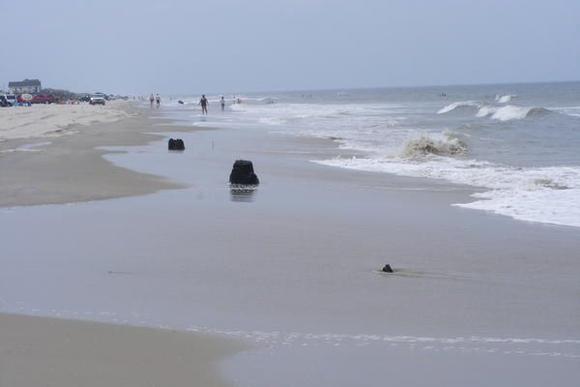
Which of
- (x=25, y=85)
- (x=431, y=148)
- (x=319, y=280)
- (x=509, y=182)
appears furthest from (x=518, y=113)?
(x=25, y=85)

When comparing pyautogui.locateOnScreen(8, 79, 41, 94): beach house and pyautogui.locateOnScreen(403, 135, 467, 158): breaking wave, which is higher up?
pyautogui.locateOnScreen(403, 135, 467, 158): breaking wave

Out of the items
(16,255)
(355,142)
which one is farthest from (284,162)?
(16,255)

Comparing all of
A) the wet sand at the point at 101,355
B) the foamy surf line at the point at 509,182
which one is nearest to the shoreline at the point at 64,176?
the foamy surf line at the point at 509,182

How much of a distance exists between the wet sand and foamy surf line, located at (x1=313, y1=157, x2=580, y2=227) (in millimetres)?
6338

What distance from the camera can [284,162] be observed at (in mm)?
18719

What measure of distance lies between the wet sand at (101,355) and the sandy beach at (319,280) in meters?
0.19

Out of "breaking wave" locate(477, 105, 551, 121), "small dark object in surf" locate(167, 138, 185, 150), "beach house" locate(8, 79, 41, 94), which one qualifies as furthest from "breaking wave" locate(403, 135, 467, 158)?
"beach house" locate(8, 79, 41, 94)

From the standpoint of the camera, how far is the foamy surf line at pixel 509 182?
35.3ft

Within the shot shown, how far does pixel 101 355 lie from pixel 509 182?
431 inches

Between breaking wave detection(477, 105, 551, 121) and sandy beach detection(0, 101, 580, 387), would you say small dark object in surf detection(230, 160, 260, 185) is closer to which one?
sandy beach detection(0, 101, 580, 387)

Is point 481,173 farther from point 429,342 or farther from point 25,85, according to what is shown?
point 25,85

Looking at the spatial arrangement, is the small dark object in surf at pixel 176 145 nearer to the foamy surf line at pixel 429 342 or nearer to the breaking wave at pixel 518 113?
the foamy surf line at pixel 429 342

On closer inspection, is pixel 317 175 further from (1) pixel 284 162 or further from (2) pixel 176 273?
(2) pixel 176 273

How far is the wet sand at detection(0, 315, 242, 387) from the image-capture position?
14.9 ft
